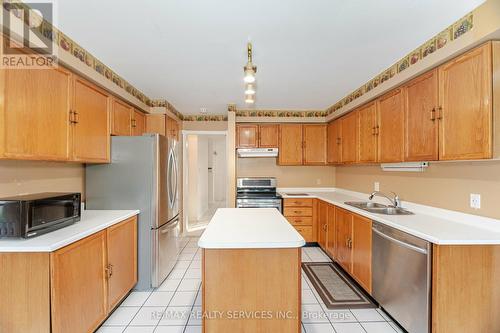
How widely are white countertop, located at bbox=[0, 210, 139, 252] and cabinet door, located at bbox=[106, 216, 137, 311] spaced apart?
0.09 metres

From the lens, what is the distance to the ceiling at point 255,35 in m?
1.52

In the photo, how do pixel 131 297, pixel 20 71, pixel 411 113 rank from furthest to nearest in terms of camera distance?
pixel 131 297 → pixel 411 113 → pixel 20 71

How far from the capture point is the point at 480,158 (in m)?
1.56

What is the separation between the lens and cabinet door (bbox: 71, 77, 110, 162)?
6.63 feet

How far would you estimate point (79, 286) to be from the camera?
164 centimetres

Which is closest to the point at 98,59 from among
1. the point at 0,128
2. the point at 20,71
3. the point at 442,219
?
the point at 20,71

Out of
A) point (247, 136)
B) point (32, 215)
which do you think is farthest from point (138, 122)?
point (32, 215)

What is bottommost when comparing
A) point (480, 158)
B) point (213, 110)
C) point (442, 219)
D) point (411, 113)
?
point (442, 219)

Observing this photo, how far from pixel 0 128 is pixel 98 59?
1190mm

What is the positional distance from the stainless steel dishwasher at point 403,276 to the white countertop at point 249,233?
923mm

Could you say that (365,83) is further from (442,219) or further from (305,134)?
(442,219)

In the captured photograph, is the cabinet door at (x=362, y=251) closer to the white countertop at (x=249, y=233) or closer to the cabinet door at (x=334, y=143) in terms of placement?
the white countertop at (x=249, y=233)

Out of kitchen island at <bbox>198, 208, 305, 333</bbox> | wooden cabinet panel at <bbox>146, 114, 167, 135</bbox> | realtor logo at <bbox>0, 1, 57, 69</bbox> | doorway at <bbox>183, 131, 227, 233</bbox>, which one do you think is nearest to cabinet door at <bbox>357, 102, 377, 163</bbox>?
kitchen island at <bbox>198, 208, 305, 333</bbox>

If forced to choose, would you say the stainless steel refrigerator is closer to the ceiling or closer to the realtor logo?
the ceiling
